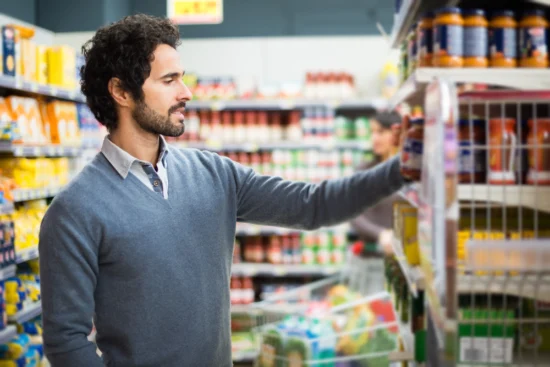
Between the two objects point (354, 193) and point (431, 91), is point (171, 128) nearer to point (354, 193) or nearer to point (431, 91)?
point (354, 193)

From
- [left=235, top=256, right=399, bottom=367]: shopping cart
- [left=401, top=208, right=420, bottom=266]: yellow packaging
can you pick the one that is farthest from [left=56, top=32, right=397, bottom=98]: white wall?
[left=401, top=208, right=420, bottom=266]: yellow packaging

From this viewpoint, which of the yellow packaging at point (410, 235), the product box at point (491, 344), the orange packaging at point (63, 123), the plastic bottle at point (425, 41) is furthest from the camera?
the orange packaging at point (63, 123)

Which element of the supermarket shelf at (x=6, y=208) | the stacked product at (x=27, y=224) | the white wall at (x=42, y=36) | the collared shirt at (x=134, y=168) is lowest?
the stacked product at (x=27, y=224)

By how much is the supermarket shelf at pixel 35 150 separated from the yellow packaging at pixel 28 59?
1.55 ft

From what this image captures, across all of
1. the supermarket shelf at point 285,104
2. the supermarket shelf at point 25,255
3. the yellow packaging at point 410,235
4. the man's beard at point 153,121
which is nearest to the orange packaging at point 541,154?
the yellow packaging at point 410,235

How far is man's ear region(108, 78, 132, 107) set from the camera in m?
2.24

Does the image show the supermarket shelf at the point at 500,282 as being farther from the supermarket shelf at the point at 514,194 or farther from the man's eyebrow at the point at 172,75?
the man's eyebrow at the point at 172,75

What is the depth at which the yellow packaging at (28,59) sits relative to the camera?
4637 mm

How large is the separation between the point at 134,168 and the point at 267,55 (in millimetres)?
5353

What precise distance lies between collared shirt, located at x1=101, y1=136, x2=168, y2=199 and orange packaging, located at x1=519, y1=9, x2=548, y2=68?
44.5 inches

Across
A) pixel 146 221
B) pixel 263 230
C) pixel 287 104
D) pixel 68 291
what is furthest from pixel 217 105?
pixel 68 291

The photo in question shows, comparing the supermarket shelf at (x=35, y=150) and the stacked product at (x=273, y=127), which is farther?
the stacked product at (x=273, y=127)

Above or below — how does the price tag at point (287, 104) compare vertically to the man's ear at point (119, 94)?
above

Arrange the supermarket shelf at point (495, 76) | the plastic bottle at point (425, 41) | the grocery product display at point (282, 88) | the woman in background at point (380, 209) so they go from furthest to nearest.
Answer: the grocery product display at point (282, 88) → the woman in background at point (380, 209) → the plastic bottle at point (425, 41) → the supermarket shelf at point (495, 76)
